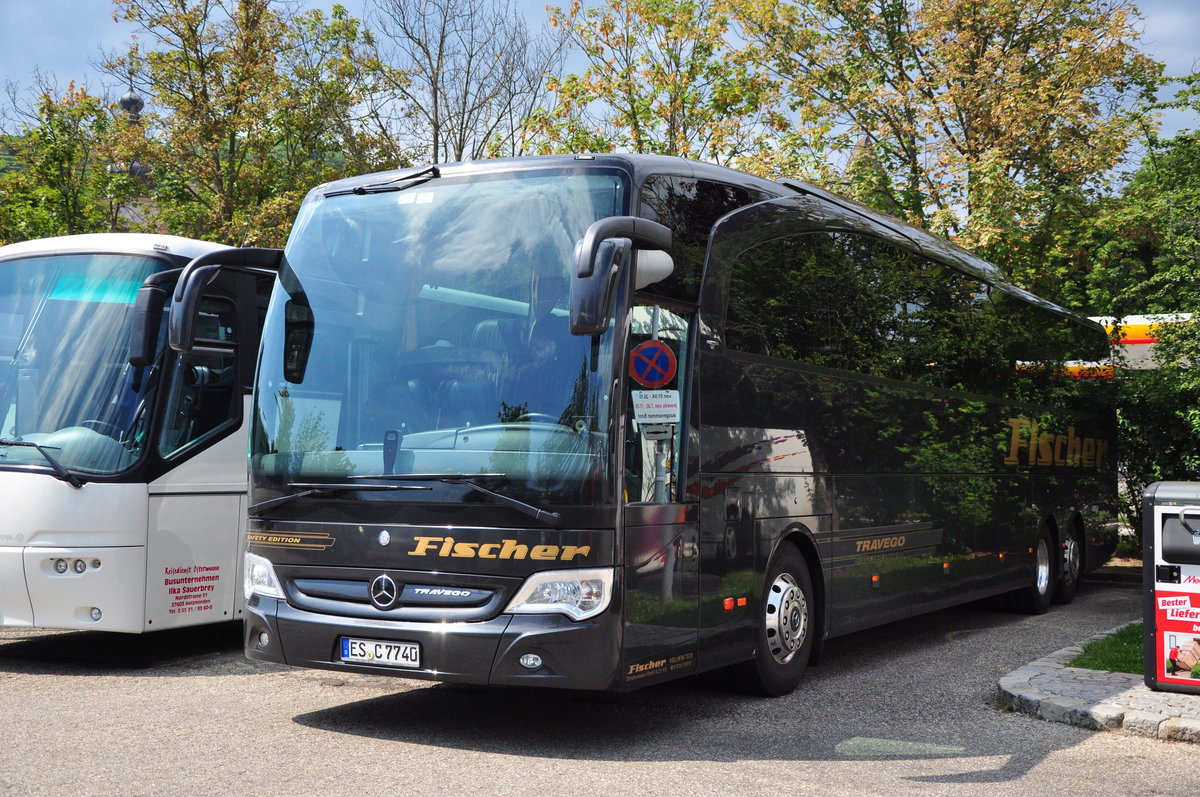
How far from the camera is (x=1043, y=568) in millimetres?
13414

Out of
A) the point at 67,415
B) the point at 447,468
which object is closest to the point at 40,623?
the point at 67,415

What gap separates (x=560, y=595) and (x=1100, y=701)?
12.2 feet

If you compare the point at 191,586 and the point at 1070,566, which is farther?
the point at 1070,566

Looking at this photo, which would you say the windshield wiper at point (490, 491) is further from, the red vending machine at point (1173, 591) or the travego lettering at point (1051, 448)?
the travego lettering at point (1051, 448)

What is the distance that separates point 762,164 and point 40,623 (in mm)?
14004

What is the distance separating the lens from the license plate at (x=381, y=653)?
6.08 meters

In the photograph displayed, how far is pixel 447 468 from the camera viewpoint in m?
6.14

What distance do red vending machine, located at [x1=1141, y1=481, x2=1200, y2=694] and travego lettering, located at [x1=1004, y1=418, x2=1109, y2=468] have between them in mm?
4363

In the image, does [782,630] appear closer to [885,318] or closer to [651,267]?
[651,267]

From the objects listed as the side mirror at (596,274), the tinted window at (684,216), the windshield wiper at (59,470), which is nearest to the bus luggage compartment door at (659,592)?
the side mirror at (596,274)

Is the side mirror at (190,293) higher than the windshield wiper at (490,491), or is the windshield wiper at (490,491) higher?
the side mirror at (190,293)

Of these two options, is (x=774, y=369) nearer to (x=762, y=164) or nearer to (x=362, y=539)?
(x=362, y=539)

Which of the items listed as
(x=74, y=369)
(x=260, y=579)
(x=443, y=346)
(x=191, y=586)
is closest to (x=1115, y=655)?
(x=443, y=346)

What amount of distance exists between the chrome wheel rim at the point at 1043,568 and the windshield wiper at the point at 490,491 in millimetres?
8950
